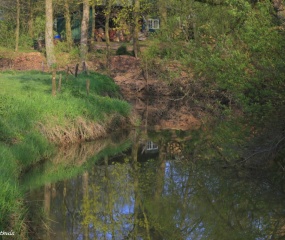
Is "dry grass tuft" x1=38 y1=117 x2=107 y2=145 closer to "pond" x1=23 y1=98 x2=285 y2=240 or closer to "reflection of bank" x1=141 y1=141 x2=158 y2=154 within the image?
"pond" x1=23 y1=98 x2=285 y2=240

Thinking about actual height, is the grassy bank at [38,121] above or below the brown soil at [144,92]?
above

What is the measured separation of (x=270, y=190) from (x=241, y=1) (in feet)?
14.7

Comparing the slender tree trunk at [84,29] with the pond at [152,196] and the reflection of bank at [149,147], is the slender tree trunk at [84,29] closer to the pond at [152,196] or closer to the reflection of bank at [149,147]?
the reflection of bank at [149,147]

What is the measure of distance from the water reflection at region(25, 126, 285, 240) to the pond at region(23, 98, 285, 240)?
0.02m

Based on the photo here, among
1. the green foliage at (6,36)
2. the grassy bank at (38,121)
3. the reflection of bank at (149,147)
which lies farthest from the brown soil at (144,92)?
the reflection of bank at (149,147)

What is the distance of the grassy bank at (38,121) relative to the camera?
10206 millimetres

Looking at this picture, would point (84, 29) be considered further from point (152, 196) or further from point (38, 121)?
point (152, 196)

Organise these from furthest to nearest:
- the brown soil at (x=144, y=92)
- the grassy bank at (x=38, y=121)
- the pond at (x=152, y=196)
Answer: the brown soil at (x=144, y=92)
the pond at (x=152, y=196)
the grassy bank at (x=38, y=121)

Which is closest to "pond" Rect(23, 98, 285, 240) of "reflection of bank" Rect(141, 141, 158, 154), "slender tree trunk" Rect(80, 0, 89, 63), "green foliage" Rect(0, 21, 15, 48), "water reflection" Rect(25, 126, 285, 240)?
"water reflection" Rect(25, 126, 285, 240)

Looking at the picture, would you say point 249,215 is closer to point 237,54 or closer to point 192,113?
point 237,54

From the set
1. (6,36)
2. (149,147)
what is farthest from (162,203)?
(6,36)

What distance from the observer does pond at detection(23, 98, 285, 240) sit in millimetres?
10312

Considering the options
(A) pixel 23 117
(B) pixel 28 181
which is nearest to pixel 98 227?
(B) pixel 28 181

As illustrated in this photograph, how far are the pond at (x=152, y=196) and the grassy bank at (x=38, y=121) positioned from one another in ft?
1.58
